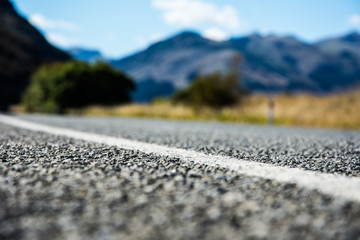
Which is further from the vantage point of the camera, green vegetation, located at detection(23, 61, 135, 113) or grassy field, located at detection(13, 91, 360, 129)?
green vegetation, located at detection(23, 61, 135, 113)

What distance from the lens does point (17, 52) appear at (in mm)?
100500

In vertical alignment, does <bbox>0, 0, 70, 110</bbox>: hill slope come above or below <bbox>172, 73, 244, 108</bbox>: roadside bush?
above

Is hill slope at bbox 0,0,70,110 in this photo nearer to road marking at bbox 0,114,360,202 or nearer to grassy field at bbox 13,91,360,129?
grassy field at bbox 13,91,360,129

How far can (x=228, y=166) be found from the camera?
8.78 feet

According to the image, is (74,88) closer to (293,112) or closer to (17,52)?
(293,112)

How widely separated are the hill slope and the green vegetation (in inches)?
1389

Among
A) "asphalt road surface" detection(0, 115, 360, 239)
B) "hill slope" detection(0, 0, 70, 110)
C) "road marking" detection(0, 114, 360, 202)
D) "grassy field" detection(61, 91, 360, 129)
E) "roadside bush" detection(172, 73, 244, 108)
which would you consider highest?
"hill slope" detection(0, 0, 70, 110)

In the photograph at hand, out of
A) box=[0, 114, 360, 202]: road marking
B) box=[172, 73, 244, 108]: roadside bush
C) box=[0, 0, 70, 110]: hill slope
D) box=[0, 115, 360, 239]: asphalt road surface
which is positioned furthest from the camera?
box=[0, 0, 70, 110]: hill slope

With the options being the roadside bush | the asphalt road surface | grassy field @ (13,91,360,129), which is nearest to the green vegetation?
grassy field @ (13,91,360,129)

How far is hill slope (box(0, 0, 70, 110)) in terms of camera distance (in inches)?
3152

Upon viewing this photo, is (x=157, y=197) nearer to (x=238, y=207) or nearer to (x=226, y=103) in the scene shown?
(x=238, y=207)

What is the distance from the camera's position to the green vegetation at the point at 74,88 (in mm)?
27844

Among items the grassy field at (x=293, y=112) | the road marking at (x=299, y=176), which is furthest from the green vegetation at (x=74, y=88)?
the road marking at (x=299, y=176)

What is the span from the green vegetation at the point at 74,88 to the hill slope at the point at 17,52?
35274 mm
